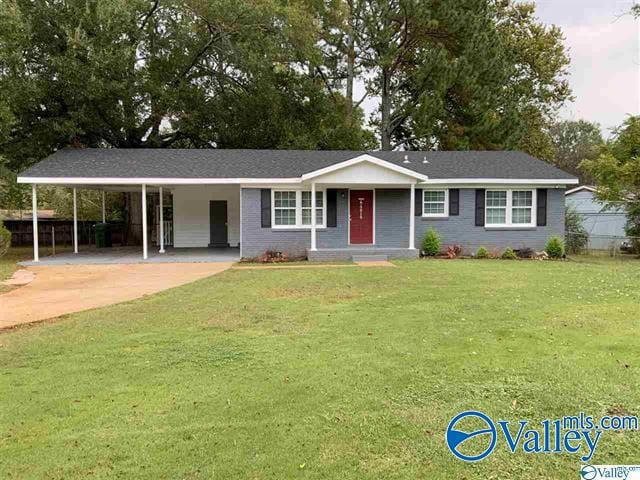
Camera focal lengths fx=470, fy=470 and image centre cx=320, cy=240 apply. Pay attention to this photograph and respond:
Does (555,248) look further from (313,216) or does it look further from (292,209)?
(292,209)

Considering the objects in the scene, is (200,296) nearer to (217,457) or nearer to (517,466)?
(217,457)

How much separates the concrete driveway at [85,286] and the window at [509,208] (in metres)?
9.51

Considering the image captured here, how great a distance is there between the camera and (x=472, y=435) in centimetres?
334

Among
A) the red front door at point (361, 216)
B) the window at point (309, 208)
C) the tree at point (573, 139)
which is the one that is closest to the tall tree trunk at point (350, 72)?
the red front door at point (361, 216)

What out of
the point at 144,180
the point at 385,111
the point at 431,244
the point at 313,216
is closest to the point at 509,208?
the point at 431,244

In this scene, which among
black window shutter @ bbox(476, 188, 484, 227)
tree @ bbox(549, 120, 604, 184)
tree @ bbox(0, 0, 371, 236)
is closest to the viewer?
black window shutter @ bbox(476, 188, 484, 227)

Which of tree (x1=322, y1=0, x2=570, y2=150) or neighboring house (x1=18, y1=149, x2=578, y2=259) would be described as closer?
neighboring house (x1=18, y1=149, x2=578, y2=259)

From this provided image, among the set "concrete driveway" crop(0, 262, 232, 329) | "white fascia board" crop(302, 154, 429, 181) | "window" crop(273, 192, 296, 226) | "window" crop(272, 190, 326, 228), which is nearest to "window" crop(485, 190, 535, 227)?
"white fascia board" crop(302, 154, 429, 181)

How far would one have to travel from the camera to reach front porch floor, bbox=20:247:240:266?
48.6 feet

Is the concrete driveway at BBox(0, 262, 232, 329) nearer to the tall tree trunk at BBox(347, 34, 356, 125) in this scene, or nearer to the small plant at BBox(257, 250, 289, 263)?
the small plant at BBox(257, 250, 289, 263)

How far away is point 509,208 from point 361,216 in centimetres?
536

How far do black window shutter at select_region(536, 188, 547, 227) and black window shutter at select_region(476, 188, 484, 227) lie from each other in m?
2.03

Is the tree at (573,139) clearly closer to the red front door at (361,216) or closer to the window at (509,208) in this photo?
the window at (509,208)

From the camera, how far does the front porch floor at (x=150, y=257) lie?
1483 cm
